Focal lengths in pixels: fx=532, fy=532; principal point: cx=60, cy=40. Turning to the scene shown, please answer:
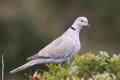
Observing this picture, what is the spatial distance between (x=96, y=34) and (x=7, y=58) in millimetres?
3949

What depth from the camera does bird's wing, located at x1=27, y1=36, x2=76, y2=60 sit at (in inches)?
367

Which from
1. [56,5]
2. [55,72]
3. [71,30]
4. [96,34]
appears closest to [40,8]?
[56,5]

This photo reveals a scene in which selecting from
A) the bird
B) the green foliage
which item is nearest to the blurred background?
the bird

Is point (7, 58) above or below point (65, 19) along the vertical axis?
below

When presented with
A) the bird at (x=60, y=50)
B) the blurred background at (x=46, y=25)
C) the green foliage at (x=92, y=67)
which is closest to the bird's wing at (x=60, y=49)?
the bird at (x=60, y=50)

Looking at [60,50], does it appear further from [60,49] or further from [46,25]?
[46,25]

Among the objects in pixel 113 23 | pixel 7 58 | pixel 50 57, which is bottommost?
pixel 50 57

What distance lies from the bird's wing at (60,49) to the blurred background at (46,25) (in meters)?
7.48

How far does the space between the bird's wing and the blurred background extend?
7.48 m

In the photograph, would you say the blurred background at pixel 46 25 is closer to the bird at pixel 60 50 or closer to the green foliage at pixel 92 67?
the bird at pixel 60 50

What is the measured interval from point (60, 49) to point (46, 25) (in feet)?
36.1

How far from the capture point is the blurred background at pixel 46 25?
1880 centimetres

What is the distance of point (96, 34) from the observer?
20766mm

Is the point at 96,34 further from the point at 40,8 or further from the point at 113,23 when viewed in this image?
the point at 40,8
